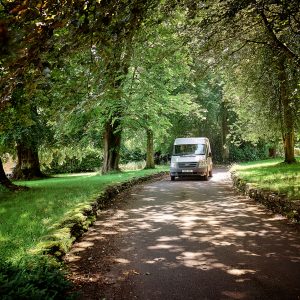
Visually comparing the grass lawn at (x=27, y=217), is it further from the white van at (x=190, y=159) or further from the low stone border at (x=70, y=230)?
the white van at (x=190, y=159)

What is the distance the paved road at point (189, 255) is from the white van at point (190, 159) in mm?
10548

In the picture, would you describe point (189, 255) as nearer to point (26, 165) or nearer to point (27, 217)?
point (27, 217)

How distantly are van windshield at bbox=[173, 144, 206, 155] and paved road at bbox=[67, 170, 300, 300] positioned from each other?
11686 millimetres

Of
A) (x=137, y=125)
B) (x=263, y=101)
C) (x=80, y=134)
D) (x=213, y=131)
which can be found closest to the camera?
(x=263, y=101)

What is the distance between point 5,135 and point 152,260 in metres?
15.3

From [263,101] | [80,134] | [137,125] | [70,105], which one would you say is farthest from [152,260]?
[80,134]

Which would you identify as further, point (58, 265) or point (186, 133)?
point (186, 133)

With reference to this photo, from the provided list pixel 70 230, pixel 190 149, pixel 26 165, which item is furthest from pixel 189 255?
pixel 26 165

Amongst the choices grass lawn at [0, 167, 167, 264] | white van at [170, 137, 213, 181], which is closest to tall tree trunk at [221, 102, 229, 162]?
white van at [170, 137, 213, 181]

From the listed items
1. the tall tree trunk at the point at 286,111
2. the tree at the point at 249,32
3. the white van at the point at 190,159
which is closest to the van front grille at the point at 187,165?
the white van at the point at 190,159

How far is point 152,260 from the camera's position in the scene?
6.61 metres

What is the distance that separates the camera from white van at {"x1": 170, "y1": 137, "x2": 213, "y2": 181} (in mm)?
22266

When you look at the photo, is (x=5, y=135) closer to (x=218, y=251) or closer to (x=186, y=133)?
(x=218, y=251)

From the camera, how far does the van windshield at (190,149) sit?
23.3 metres
